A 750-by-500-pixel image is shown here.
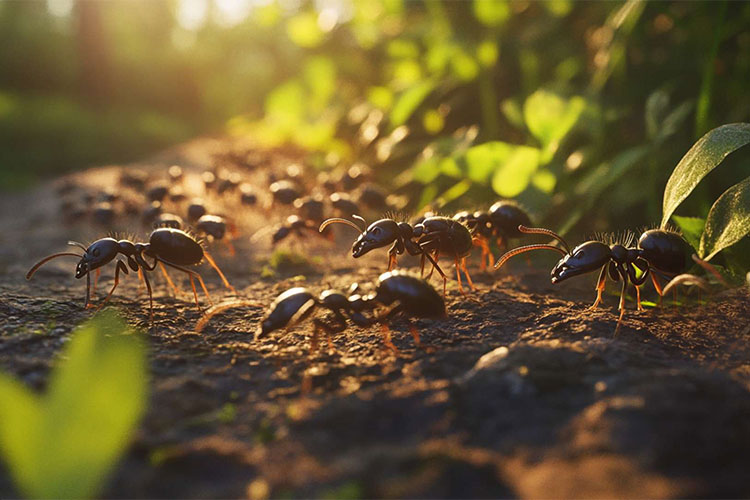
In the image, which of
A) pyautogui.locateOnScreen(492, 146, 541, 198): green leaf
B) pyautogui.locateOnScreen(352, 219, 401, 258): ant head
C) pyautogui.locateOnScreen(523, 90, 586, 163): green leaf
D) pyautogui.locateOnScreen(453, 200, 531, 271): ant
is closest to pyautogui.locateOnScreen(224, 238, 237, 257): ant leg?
pyautogui.locateOnScreen(352, 219, 401, 258): ant head

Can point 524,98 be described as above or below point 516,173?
above

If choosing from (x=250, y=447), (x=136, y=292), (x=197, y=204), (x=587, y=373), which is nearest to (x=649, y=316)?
(x=587, y=373)

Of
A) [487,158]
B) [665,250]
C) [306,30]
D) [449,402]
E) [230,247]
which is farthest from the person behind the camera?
[306,30]

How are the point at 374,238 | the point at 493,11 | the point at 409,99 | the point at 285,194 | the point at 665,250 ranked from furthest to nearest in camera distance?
the point at 493,11 → the point at 409,99 → the point at 285,194 → the point at 374,238 → the point at 665,250

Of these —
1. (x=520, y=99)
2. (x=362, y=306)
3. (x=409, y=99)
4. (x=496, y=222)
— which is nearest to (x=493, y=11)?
(x=520, y=99)

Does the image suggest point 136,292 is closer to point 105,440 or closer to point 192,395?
point 192,395

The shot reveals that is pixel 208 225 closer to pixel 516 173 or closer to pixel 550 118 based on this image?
pixel 516 173
